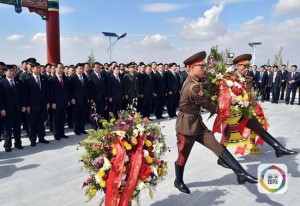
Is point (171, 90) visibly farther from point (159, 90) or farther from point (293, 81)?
point (293, 81)

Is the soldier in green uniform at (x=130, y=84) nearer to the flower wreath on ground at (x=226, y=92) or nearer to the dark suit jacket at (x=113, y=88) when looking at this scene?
the dark suit jacket at (x=113, y=88)

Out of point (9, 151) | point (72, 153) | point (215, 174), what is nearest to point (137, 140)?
point (215, 174)

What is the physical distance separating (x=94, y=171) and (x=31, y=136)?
4.03m

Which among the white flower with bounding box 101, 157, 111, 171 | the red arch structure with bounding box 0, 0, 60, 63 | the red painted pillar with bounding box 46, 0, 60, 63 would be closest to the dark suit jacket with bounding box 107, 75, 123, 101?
the white flower with bounding box 101, 157, 111, 171

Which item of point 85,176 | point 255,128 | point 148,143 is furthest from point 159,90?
point 148,143

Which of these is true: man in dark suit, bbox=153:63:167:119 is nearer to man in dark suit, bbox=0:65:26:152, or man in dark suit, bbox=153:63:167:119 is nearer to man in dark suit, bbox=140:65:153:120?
man in dark suit, bbox=140:65:153:120

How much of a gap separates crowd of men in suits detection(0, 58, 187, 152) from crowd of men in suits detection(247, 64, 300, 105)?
19.3 feet

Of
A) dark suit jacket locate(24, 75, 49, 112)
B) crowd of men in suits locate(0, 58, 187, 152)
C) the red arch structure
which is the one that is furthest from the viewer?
the red arch structure

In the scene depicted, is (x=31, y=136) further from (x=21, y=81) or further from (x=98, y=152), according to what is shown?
(x=98, y=152)

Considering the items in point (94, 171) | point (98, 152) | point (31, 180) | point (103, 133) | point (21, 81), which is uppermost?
point (21, 81)

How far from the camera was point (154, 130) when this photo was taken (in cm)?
297

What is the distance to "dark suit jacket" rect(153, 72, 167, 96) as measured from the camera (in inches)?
381

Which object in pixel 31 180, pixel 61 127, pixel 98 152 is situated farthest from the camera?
pixel 61 127

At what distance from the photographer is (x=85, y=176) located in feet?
15.0
